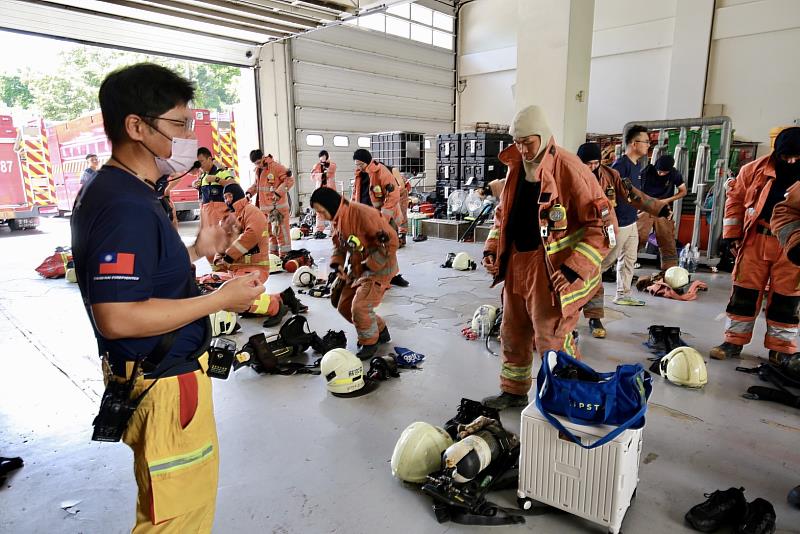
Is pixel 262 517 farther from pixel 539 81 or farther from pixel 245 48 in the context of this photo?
pixel 245 48

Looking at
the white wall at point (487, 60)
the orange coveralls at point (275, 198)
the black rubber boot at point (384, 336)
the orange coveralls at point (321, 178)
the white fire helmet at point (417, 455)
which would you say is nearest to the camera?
the white fire helmet at point (417, 455)

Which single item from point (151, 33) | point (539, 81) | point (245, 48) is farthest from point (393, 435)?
point (245, 48)

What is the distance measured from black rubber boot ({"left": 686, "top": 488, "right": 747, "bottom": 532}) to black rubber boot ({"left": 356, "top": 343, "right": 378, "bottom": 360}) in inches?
117

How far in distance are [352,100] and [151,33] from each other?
653cm

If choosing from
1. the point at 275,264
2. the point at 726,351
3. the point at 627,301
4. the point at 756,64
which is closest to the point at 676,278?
the point at 627,301

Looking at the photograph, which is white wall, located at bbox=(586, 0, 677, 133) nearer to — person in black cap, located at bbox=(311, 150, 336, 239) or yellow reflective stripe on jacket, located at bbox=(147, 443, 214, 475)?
person in black cap, located at bbox=(311, 150, 336, 239)

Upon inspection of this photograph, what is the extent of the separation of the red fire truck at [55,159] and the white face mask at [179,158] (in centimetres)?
1102

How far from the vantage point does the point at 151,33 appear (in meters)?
12.3

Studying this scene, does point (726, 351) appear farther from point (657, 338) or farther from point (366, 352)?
point (366, 352)

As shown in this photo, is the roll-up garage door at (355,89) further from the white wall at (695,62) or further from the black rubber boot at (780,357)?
the black rubber boot at (780,357)

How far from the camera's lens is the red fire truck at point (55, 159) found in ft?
42.3

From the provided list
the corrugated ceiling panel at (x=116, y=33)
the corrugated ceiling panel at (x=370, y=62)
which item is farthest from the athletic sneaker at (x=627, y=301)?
the corrugated ceiling panel at (x=370, y=62)

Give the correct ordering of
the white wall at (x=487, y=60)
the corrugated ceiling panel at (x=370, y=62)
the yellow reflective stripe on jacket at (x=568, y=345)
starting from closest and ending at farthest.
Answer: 1. the yellow reflective stripe on jacket at (x=568, y=345)
2. the corrugated ceiling panel at (x=370, y=62)
3. the white wall at (x=487, y=60)

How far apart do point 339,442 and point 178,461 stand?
190 centimetres
